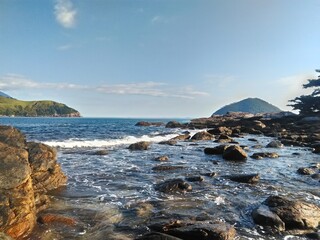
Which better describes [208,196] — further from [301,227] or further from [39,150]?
[39,150]

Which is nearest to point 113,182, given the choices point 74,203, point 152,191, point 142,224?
point 152,191

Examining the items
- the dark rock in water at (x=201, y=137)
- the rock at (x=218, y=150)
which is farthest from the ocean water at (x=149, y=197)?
the dark rock in water at (x=201, y=137)

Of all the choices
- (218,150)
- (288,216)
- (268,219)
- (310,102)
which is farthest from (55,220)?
(310,102)

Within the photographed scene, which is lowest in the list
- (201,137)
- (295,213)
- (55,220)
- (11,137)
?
(55,220)

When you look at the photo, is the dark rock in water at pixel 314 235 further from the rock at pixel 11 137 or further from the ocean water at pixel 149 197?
the rock at pixel 11 137

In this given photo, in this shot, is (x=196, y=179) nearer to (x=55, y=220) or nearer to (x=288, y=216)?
(x=288, y=216)

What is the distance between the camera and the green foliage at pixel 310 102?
3075 inches

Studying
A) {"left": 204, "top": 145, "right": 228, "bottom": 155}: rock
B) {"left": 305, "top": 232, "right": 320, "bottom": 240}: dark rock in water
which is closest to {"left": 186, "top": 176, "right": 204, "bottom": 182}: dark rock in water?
{"left": 305, "top": 232, "right": 320, "bottom": 240}: dark rock in water

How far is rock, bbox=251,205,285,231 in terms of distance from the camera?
10.2 metres

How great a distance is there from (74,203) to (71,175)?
237 inches

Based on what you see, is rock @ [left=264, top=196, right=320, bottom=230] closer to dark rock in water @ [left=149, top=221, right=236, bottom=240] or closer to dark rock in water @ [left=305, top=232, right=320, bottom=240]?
dark rock in water @ [left=305, top=232, right=320, bottom=240]

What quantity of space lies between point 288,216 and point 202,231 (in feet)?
12.2

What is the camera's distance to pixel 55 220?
1038 cm

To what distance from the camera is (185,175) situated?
18891 millimetres
